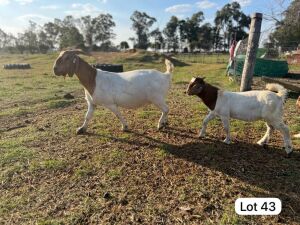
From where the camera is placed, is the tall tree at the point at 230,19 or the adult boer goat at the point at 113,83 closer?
the adult boer goat at the point at 113,83

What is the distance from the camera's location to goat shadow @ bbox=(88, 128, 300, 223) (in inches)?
169

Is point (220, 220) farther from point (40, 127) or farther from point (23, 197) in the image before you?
point (40, 127)

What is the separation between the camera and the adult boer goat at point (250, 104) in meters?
5.38

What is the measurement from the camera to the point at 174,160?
540cm

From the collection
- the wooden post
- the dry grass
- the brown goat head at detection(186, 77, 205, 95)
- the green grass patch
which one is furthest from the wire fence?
the brown goat head at detection(186, 77, 205, 95)

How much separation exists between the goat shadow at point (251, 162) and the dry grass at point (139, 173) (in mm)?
15

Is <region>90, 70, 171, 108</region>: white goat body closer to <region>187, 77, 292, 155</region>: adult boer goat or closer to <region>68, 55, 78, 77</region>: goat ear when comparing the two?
<region>68, 55, 78, 77</region>: goat ear

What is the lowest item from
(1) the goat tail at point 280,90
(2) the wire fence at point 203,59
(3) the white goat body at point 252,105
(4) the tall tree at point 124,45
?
(4) the tall tree at point 124,45

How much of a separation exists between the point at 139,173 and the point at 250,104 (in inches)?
96.8

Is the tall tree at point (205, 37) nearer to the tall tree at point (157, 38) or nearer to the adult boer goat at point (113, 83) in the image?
the tall tree at point (157, 38)

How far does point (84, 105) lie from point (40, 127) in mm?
2857

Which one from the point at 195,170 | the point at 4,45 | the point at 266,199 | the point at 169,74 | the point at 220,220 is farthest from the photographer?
the point at 4,45

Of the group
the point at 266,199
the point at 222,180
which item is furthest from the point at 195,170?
the point at 266,199

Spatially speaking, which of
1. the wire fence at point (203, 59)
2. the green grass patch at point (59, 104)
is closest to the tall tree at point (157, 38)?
the wire fence at point (203, 59)
